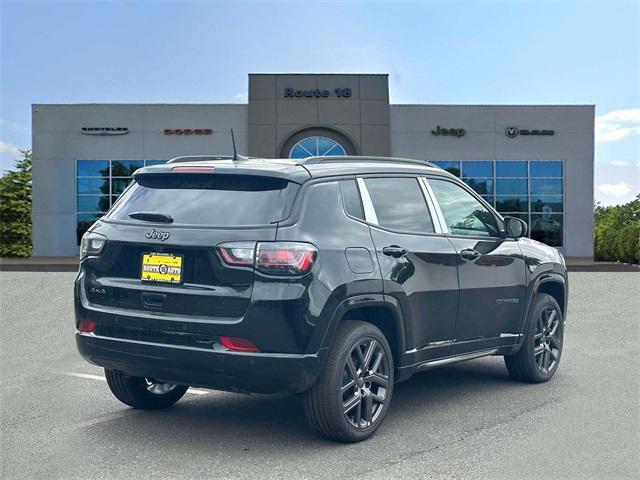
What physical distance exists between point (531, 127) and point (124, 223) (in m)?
32.9

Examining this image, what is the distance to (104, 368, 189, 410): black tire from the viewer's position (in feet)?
19.2

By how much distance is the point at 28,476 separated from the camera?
14.7 ft

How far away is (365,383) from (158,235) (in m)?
1.64

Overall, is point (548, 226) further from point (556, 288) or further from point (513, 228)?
point (513, 228)

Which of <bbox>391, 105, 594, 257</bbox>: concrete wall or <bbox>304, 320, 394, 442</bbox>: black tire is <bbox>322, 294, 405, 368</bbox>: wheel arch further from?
<bbox>391, 105, 594, 257</bbox>: concrete wall

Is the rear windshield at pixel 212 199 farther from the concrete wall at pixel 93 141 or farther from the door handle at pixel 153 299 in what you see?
the concrete wall at pixel 93 141

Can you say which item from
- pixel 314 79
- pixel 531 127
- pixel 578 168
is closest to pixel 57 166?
pixel 314 79

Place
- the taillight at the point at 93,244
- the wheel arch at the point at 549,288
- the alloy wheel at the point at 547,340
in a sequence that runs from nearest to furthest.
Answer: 1. the taillight at the point at 93,244
2. the wheel arch at the point at 549,288
3. the alloy wheel at the point at 547,340

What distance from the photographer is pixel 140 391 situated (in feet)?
19.4

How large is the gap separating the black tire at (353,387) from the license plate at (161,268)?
42.1 inches

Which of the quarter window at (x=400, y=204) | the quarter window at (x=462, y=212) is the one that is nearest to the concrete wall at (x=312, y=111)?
the quarter window at (x=462, y=212)

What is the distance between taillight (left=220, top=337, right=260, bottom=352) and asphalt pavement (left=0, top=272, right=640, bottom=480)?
68 cm

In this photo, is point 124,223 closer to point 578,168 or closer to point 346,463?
point 346,463

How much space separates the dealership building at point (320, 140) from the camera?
117ft
